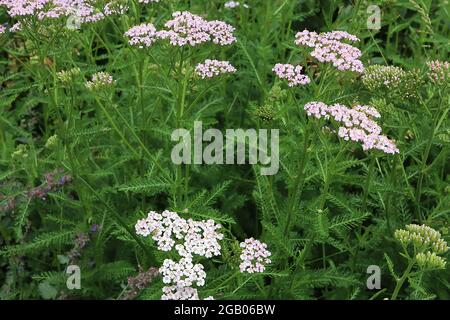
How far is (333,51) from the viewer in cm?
284

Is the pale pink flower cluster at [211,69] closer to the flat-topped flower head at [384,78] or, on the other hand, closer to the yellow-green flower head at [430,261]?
the flat-topped flower head at [384,78]

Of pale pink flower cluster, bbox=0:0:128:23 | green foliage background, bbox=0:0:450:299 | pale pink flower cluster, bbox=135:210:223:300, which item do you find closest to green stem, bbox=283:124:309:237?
green foliage background, bbox=0:0:450:299

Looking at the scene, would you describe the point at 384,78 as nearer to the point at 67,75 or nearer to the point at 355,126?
the point at 355,126

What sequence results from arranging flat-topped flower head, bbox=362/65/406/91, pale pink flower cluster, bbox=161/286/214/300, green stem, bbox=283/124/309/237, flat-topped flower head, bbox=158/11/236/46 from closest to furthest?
1. pale pink flower cluster, bbox=161/286/214/300
2. green stem, bbox=283/124/309/237
3. flat-topped flower head, bbox=158/11/236/46
4. flat-topped flower head, bbox=362/65/406/91

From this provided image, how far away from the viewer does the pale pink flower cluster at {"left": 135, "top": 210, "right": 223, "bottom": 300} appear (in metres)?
2.46

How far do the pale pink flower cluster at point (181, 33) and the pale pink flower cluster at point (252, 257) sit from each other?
3.20 feet

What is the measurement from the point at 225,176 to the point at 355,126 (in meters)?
1.27

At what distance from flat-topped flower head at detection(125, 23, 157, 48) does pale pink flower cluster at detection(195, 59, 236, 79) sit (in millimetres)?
255

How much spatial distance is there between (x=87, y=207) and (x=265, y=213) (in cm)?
98

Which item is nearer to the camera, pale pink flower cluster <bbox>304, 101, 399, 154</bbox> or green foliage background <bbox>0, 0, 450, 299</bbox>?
pale pink flower cluster <bbox>304, 101, 399, 154</bbox>

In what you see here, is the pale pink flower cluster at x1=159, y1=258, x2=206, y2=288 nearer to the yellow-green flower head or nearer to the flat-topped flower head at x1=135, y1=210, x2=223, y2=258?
the flat-topped flower head at x1=135, y1=210, x2=223, y2=258

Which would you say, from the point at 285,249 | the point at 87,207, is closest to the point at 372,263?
the point at 285,249

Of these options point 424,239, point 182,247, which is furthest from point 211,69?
point 424,239

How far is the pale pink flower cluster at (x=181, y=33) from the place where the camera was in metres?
2.88
